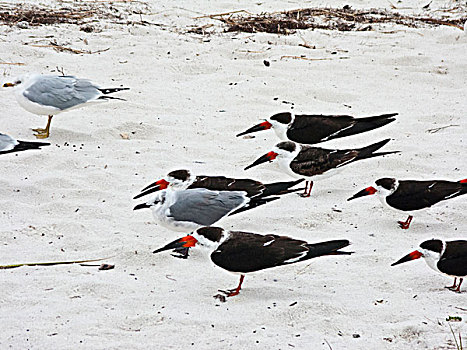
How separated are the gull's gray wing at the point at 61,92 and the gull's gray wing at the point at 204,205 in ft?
7.07

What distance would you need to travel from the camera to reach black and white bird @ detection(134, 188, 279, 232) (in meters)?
4.12

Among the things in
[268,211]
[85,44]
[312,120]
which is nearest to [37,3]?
[85,44]

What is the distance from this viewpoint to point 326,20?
31.3ft

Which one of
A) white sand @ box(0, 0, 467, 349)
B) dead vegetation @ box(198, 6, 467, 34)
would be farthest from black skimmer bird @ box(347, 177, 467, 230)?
dead vegetation @ box(198, 6, 467, 34)

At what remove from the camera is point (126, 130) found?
236 inches

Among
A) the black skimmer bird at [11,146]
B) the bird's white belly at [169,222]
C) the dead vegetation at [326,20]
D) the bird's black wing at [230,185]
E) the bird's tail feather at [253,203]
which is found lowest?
the bird's white belly at [169,222]

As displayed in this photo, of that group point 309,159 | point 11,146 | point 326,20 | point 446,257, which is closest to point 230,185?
point 309,159

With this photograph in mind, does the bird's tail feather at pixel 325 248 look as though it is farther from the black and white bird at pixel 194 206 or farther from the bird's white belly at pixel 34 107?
the bird's white belly at pixel 34 107

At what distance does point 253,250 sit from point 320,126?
7.03 feet

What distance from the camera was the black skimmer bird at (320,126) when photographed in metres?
5.39

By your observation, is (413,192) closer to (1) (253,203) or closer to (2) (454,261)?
(2) (454,261)

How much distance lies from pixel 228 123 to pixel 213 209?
7.32 feet

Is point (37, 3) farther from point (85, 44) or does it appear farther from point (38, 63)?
point (38, 63)

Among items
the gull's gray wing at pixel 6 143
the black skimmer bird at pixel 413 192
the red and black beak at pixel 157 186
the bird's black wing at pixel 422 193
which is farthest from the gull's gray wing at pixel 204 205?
the gull's gray wing at pixel 6 143
